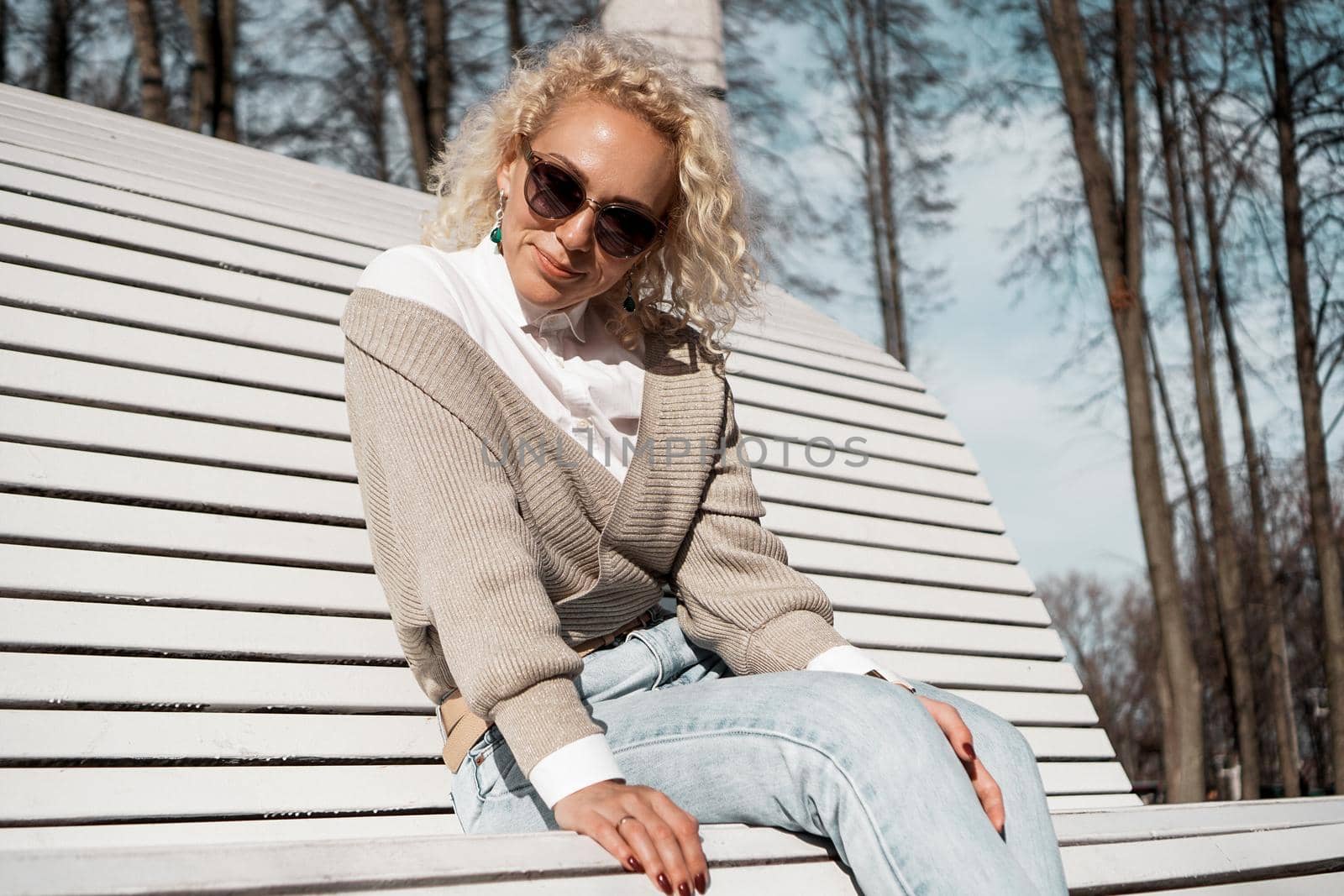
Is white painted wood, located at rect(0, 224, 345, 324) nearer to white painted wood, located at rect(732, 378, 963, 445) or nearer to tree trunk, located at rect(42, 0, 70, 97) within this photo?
white painted wood, located at rect(732, 378, 963, 445)

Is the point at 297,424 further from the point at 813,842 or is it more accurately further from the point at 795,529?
the point at 813,842

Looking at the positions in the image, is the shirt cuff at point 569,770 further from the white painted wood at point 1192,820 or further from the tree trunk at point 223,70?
the tree trunk at point 223,70

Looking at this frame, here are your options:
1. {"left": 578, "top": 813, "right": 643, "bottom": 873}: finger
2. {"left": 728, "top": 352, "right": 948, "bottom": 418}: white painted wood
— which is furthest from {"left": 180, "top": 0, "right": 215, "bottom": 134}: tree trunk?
{"left": 578, "top": 813, "right": 643, "bottom": 873}: finger

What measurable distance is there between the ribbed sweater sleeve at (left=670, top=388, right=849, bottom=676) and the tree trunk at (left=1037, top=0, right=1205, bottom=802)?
552 cm

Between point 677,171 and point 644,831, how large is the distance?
1.21 meters

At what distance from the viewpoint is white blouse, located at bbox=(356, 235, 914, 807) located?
202cm

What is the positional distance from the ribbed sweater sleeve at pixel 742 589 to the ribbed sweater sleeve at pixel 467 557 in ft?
→ 1.13

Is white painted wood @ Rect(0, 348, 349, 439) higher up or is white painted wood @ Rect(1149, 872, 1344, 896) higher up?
white painted wood @ Rect(0, 348, 349, 439)

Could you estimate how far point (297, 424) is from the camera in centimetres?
302

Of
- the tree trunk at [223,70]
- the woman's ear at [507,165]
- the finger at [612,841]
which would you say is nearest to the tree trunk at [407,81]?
the tree trunk at [223,70]

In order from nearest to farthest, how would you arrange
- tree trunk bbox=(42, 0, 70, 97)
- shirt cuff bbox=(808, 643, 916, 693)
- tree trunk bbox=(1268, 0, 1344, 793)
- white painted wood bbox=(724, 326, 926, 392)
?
shirt cuff bbox=(808, 643, 916, 693)
white painted wood bbox=(724, 326, 926, 392)
tree trunk bbox=(1268, 0, 1344, 793)
tree trunk bbox=(42, 0, 70, 97)

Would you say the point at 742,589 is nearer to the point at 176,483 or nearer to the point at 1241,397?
the point at 176,483

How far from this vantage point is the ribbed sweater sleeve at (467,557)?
164 centimetres

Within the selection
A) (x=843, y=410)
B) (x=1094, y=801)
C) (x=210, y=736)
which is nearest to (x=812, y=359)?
(x=843, y=410)
